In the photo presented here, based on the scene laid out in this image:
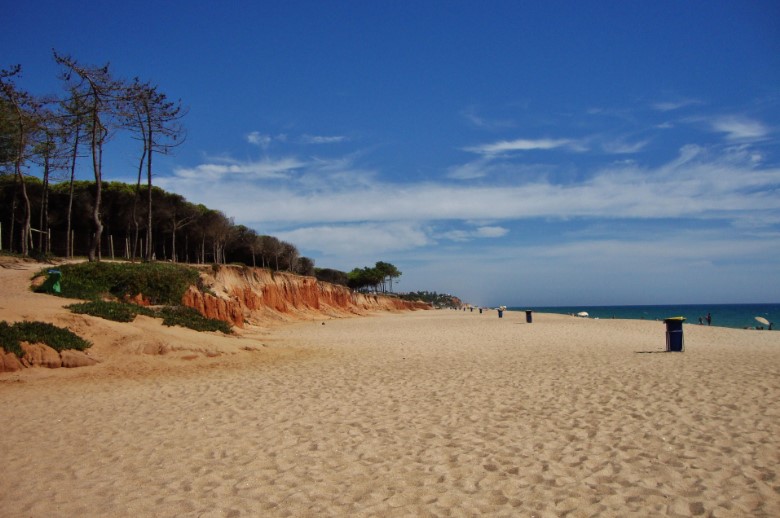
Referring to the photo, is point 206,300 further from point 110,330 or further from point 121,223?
point 121,223

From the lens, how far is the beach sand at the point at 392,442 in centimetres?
441

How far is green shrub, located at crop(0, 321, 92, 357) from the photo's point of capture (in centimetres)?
1045

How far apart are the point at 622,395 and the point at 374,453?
543cm

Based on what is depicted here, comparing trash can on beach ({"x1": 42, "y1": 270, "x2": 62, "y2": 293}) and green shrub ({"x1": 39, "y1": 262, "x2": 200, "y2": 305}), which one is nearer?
trash can on beach ({"x1": 42, "y1": 270, "x2": 62, "y2": 293})

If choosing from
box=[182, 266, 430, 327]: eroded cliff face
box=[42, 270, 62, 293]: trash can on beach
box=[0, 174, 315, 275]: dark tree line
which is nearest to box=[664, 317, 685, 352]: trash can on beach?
box=[182, 266, 430, 327]: eroded cliff face

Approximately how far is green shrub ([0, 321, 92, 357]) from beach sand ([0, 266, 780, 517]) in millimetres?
791

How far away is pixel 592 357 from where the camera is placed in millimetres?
14398

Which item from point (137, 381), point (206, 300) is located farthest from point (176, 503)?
point (206, 300)

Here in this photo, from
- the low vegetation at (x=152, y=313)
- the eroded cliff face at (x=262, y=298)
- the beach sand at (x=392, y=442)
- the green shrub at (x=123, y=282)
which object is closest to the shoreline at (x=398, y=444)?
the beach sand at (x=392, y=442)

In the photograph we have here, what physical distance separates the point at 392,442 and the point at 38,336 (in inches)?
399

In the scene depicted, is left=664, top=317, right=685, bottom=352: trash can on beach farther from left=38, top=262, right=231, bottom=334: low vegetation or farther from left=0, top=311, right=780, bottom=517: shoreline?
left=38, top=262, right=231, bottom=334: low vegetation

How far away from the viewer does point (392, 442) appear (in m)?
6.19

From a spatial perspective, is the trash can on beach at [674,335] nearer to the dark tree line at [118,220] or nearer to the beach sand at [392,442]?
the beach sand at [392,442]

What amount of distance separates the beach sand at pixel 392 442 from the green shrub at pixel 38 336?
2.60ft
